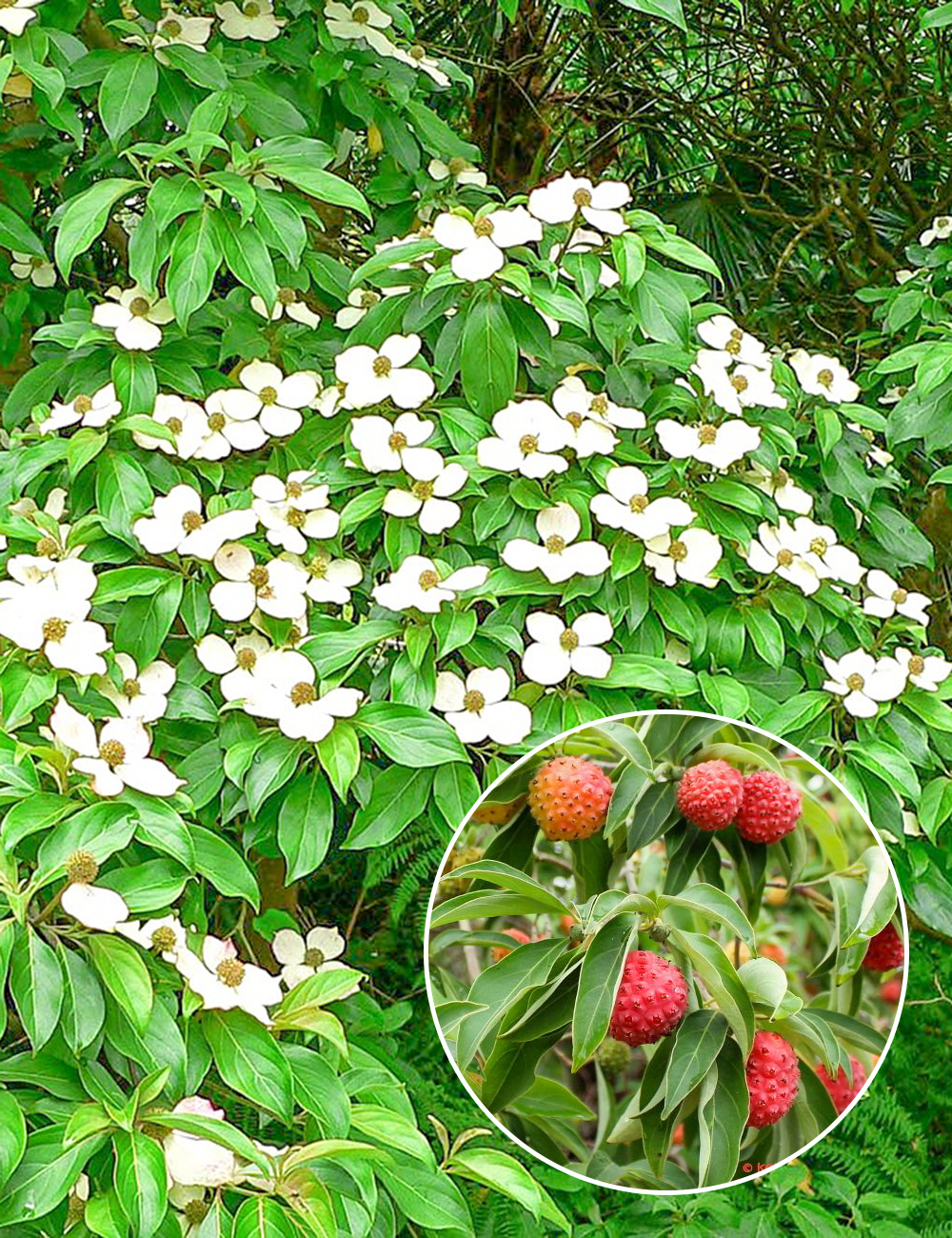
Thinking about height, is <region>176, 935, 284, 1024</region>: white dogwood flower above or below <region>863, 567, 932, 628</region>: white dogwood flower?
below

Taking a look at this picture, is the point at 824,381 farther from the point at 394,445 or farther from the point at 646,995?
the point at 646,995

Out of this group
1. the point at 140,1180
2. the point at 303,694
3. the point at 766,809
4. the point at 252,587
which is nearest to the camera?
the point at 140,1180

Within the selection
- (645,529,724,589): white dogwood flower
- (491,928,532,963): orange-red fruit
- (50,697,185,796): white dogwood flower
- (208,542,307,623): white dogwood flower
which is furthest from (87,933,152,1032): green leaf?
(645,529,724,589): white dogwood flower

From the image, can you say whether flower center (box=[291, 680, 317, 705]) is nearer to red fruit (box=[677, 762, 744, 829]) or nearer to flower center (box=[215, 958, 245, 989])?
flower center (box=[215, 958, 245, 989])

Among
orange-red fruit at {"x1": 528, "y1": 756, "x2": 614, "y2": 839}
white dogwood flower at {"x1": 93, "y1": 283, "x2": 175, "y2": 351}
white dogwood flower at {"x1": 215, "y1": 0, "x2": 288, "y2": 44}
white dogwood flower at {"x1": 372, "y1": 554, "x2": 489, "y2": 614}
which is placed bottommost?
white dogwood flower at {"x1": 93, "y1": 283, "x2": 175, "y2": 351}

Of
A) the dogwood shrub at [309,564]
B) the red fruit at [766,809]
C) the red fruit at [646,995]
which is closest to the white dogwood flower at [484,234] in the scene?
the dogwood shrub at [309,564]

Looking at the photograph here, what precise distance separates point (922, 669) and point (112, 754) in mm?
748

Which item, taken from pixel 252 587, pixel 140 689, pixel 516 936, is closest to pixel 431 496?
pixel 252 587

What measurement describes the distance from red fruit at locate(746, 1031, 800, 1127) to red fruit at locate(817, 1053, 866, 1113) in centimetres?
5

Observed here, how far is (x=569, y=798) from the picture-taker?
1018 mm

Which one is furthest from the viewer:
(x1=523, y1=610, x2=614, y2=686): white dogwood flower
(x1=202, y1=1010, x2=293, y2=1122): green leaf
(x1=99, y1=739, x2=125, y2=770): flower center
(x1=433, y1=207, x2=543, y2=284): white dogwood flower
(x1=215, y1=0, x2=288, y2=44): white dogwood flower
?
(x1=215, y1=0, x2=288, y2=44): white dogwood flower

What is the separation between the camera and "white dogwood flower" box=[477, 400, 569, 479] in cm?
132

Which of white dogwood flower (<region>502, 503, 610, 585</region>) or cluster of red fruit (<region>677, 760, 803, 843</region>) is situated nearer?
cluster of red fruit (<region>677, 760, 803, 843</region>)

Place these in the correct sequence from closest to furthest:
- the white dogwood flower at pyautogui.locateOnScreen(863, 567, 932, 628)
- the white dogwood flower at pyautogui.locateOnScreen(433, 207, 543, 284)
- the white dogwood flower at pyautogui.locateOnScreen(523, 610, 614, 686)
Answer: the white dogwood flower at pyautogui.locateOnScreen(523, 610, 614, 686) < the white dogwood flower at pyautogui.locateOnScreen(433, 207, 543, 284) < the white dogwood flower at pyautogui.locateOnScreen(863, 567, 932, 628)
